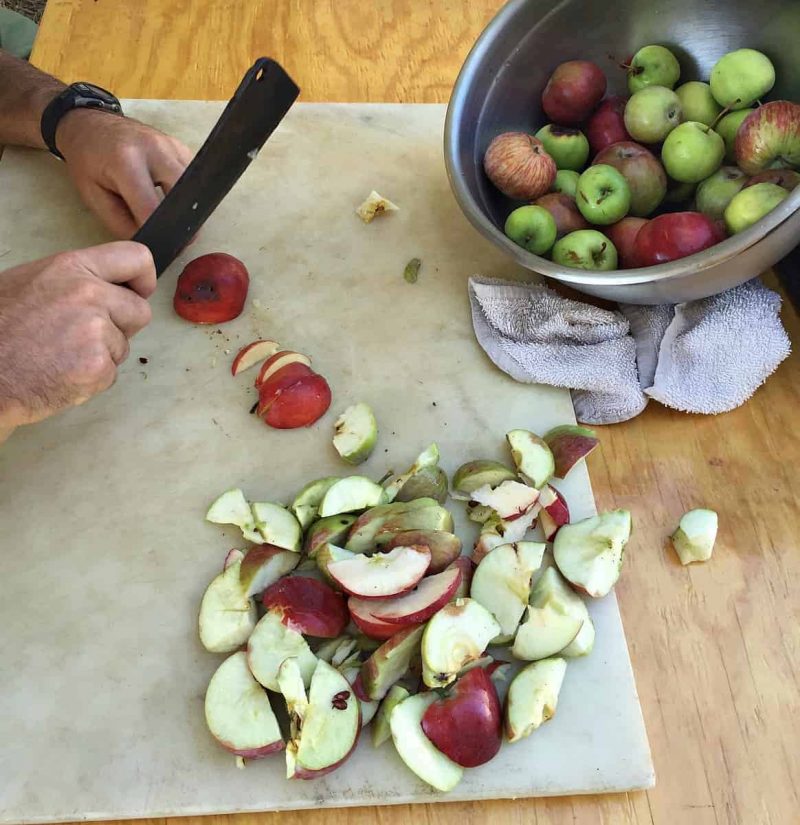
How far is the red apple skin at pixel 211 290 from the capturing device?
1161mm

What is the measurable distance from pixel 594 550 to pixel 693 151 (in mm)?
569

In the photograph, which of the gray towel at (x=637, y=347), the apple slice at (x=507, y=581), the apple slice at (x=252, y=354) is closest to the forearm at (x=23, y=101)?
the apple slice at (x=252, y=354)

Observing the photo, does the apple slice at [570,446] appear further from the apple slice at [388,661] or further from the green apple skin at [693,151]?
the green apple skin at [693,151]

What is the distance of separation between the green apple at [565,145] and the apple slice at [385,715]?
0.79 metres

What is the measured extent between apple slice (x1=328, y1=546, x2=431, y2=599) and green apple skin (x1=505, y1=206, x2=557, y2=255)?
470 mm

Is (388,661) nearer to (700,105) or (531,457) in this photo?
(531,457)

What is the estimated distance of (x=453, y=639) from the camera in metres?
0.83

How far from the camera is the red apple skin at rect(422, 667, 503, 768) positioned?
2.65 ft

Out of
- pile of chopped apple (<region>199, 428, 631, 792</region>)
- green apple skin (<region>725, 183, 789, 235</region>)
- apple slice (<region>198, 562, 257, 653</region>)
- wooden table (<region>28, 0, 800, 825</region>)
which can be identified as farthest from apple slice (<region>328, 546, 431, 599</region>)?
green apple skin (<region>725, 183, 789, 235</region>)

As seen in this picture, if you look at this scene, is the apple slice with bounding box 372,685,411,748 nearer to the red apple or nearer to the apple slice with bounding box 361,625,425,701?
the apple slice with bounding box 361,625,425,701

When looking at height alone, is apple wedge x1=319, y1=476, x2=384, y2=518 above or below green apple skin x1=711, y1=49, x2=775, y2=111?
below

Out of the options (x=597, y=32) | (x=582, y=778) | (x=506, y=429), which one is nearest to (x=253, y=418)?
(x=506, y=429)

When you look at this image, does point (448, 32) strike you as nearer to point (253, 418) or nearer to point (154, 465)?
point (253, 418)

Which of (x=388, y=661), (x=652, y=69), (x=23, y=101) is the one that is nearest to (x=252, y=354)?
(x=388, y=661)
